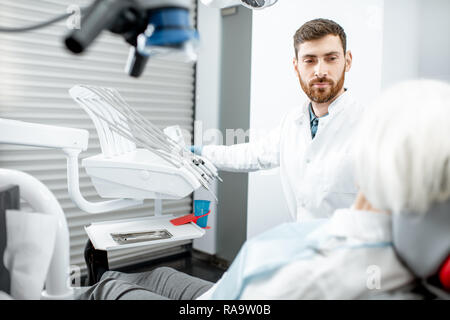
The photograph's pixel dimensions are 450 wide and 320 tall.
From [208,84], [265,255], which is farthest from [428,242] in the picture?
[208,84]

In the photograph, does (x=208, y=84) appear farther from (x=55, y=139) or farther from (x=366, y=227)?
(x=366, y=227)

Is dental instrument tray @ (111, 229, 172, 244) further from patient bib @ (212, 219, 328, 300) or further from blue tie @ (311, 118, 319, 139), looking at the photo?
blue tie @ (311, 118, 319, 139)

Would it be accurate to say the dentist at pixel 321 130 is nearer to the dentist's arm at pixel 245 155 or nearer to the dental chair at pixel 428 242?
the dentist's arm at pixel 245 155

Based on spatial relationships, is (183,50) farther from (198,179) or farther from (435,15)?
(435,15)

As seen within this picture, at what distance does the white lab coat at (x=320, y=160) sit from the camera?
4.75ft

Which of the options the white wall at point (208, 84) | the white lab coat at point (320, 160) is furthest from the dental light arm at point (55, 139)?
the white wall at point (208, 84)

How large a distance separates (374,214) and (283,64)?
64.3 inches

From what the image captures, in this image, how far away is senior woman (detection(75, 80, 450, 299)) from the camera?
0.56 metres

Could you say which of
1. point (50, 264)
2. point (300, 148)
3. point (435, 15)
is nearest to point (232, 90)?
point (300, 148)

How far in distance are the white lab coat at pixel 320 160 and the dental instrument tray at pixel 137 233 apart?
1.64ft

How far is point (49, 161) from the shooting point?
225 cm

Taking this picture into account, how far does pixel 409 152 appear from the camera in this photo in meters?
0.56
